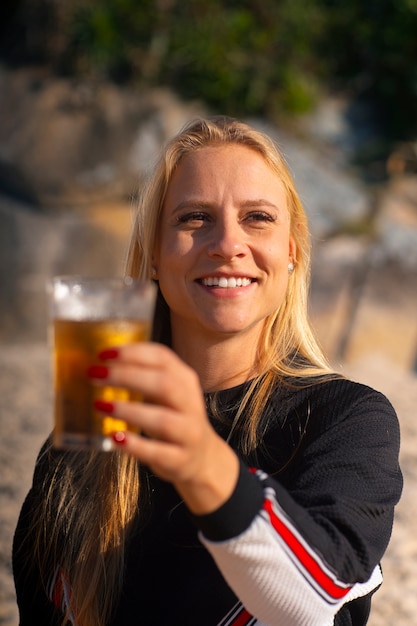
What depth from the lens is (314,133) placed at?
9.44m

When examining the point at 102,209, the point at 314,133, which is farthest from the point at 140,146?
the point at 314,133

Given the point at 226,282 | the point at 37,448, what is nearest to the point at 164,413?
the point at 226,282

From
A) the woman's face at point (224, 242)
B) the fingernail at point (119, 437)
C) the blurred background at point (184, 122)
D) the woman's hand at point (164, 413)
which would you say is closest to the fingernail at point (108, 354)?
the woman's hand at point (164, 413)

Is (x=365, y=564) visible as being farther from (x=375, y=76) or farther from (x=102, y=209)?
(x=375, y=76)

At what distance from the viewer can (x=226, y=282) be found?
1928 millimetres

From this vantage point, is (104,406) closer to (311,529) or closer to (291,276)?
(311,529)

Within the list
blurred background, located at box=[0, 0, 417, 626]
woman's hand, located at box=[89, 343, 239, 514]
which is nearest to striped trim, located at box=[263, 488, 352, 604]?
woman's hand, located at box=[89, 343, 239, 514]

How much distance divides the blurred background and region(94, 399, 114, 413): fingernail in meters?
6.30

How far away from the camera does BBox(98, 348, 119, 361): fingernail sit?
1.17 meters

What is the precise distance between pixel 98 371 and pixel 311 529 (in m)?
0.45

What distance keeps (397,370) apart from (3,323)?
368 centimetres

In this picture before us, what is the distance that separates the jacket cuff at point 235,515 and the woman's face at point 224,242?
673 millimetres

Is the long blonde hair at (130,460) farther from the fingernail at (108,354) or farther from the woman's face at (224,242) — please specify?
the fingernail at (108,354)

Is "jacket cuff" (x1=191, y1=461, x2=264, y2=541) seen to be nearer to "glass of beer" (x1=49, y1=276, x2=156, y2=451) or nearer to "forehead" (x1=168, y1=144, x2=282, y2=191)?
"glass of beer" (x1=49, y1=276, x2=156, y2=451)
